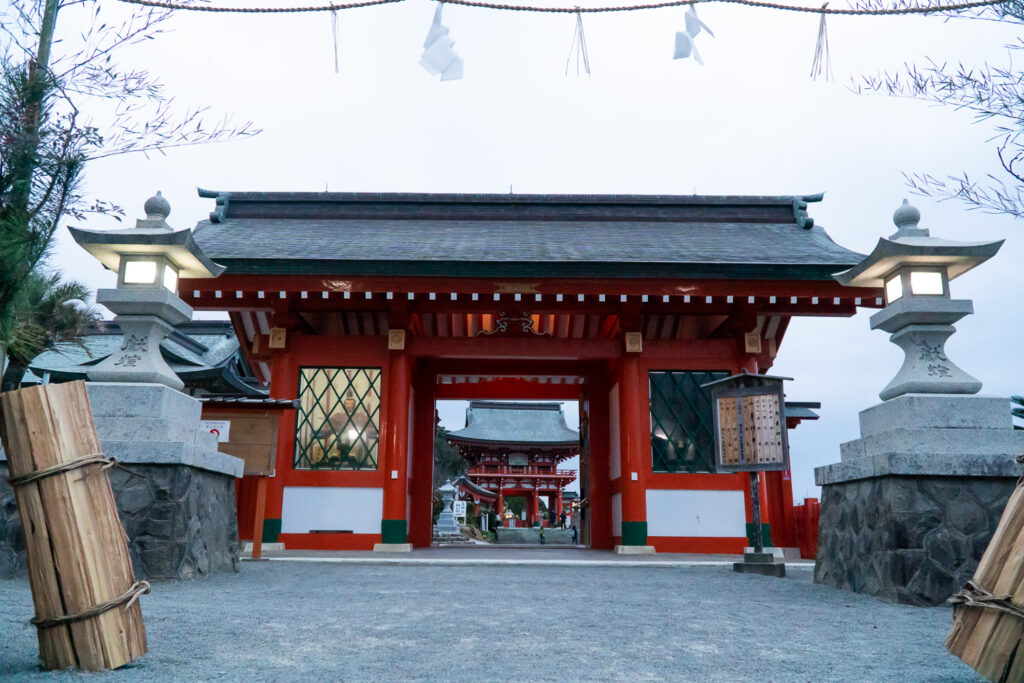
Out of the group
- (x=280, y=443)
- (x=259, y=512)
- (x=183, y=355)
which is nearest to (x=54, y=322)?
(x=280, y=443)

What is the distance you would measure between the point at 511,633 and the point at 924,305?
3755 millimetres

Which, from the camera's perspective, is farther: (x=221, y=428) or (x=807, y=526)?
(x=807, y=526)

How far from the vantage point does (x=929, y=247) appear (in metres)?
4.87

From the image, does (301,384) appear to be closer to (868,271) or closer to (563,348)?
(563,348)

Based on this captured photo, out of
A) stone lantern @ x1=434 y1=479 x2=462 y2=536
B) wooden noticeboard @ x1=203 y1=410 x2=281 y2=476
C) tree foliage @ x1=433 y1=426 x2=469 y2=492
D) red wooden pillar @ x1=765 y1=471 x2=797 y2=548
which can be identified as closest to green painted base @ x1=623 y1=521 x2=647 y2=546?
red wooden pillar @ x1=765 y1=471 x2=797 y2=548

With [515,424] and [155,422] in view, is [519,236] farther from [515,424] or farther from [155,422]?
[515,424]

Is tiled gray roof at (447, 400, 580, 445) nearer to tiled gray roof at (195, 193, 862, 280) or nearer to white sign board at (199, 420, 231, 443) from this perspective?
tiled gray roof at (195, 193, 862, 280)

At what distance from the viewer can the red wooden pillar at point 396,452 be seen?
362 inches

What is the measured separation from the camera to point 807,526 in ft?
33.1

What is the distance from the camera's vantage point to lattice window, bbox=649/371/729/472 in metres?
9.84

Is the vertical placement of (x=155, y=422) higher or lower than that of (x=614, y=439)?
lower

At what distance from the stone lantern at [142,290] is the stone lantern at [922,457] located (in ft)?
16.8

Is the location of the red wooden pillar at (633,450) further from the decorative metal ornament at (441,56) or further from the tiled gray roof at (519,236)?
the decorative metal ornament at (441,56)

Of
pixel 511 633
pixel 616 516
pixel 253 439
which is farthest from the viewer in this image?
pixel 616 516
